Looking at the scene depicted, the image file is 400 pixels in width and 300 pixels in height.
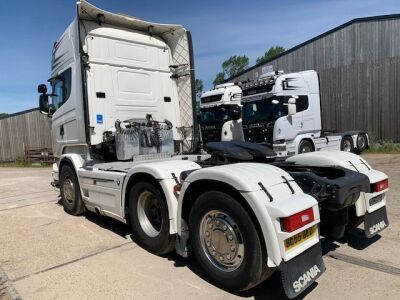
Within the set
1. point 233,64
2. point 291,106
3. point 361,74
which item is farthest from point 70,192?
point 233,64

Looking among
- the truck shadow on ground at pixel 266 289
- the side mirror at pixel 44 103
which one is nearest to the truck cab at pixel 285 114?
the side mirror at pixel 44 103

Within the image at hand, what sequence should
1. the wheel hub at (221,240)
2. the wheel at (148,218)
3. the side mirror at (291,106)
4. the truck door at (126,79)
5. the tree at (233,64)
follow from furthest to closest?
1. the tree at (233,64)
2. the side mirror at (291,106)
3. the truck door at (126,79)
4. the wheel at (148,218)
5. the wheel hub at (221,240)

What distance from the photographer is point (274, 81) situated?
13258 mm

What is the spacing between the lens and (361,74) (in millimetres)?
18547

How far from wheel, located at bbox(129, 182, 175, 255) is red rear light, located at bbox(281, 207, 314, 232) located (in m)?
1.82

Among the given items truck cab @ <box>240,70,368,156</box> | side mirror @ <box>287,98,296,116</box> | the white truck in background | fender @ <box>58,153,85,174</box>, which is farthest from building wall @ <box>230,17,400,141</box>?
fender @ <box>58,153,85,174</box>

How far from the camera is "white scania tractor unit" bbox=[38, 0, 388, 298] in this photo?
334 centimetres

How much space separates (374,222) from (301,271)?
174 centimetres

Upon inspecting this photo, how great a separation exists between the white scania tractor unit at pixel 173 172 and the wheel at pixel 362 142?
11.3 metres

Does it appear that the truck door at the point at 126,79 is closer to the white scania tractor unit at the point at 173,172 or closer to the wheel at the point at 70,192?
the white scania tractor unit at the point at 173,172

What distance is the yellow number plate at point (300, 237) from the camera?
318 cm

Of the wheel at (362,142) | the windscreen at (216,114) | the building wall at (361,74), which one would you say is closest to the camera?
the windscreen at (216,114)

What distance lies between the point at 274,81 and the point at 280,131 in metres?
1.78

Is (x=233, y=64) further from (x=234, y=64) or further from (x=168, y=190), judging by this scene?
(x=168, y=190)
